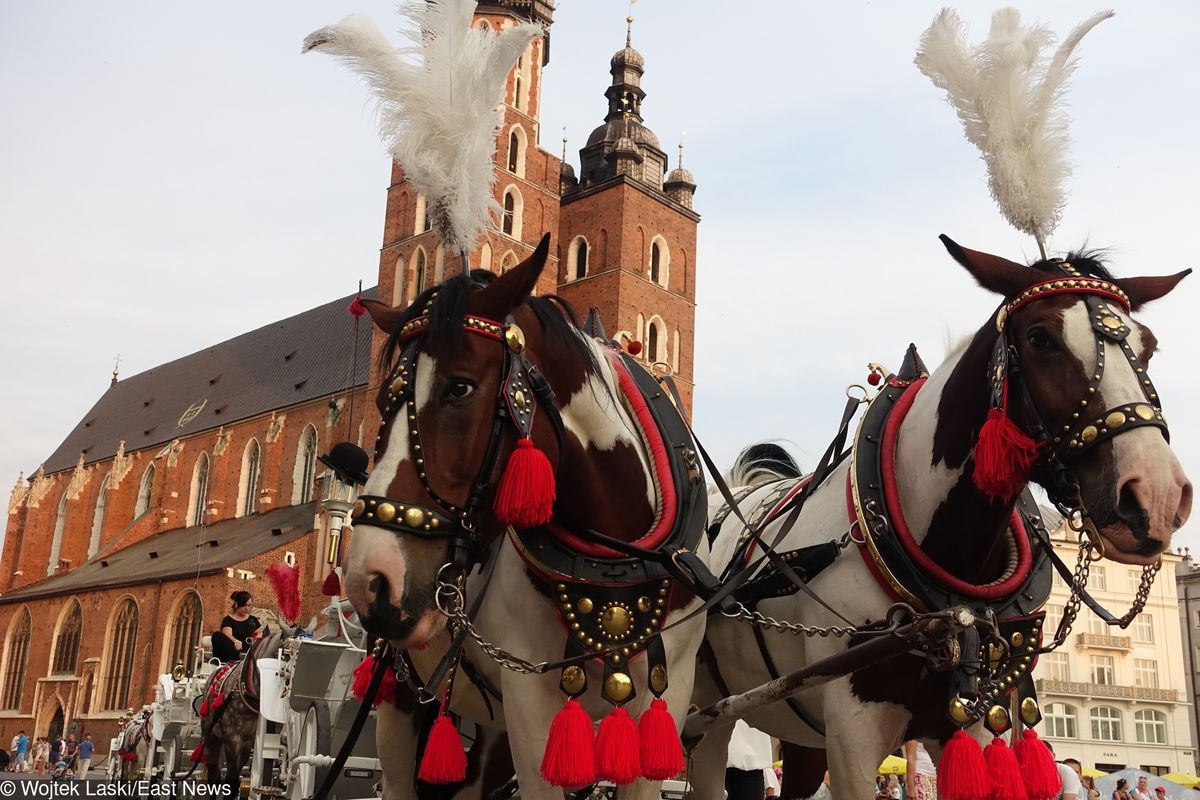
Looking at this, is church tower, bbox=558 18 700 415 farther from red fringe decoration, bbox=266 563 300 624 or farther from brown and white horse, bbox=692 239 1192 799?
brown and white horse, bbox=692 239 1192 799

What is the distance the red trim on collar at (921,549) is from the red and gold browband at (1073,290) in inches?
23.1

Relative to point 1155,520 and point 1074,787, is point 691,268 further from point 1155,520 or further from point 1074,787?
point 1155,520

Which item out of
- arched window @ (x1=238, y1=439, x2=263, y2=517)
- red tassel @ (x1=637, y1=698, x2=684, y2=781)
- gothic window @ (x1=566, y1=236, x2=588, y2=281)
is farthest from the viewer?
arched window @ (x1=238, y1=439, x2=263, y2=517)

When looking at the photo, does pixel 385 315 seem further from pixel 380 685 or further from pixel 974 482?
pixel 974 482

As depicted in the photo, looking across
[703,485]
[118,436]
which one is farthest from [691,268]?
[703,485]

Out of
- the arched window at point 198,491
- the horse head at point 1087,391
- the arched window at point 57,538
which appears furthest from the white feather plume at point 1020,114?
the arched window at point 57,538

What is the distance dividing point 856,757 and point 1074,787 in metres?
6.09

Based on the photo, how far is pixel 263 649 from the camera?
742 centimetres

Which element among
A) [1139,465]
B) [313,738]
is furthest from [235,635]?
[1139,465]

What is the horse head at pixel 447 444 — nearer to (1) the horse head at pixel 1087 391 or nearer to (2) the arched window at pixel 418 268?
(1) the horse head at pixel 1087 391

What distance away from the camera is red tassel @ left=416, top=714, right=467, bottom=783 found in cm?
302

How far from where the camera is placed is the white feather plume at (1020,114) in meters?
3.27

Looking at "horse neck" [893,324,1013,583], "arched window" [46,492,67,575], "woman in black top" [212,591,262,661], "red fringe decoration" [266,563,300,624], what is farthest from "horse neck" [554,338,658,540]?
"arched window" [46,492,67,575]

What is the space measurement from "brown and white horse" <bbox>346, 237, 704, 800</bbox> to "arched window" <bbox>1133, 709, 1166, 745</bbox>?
39.9 m
